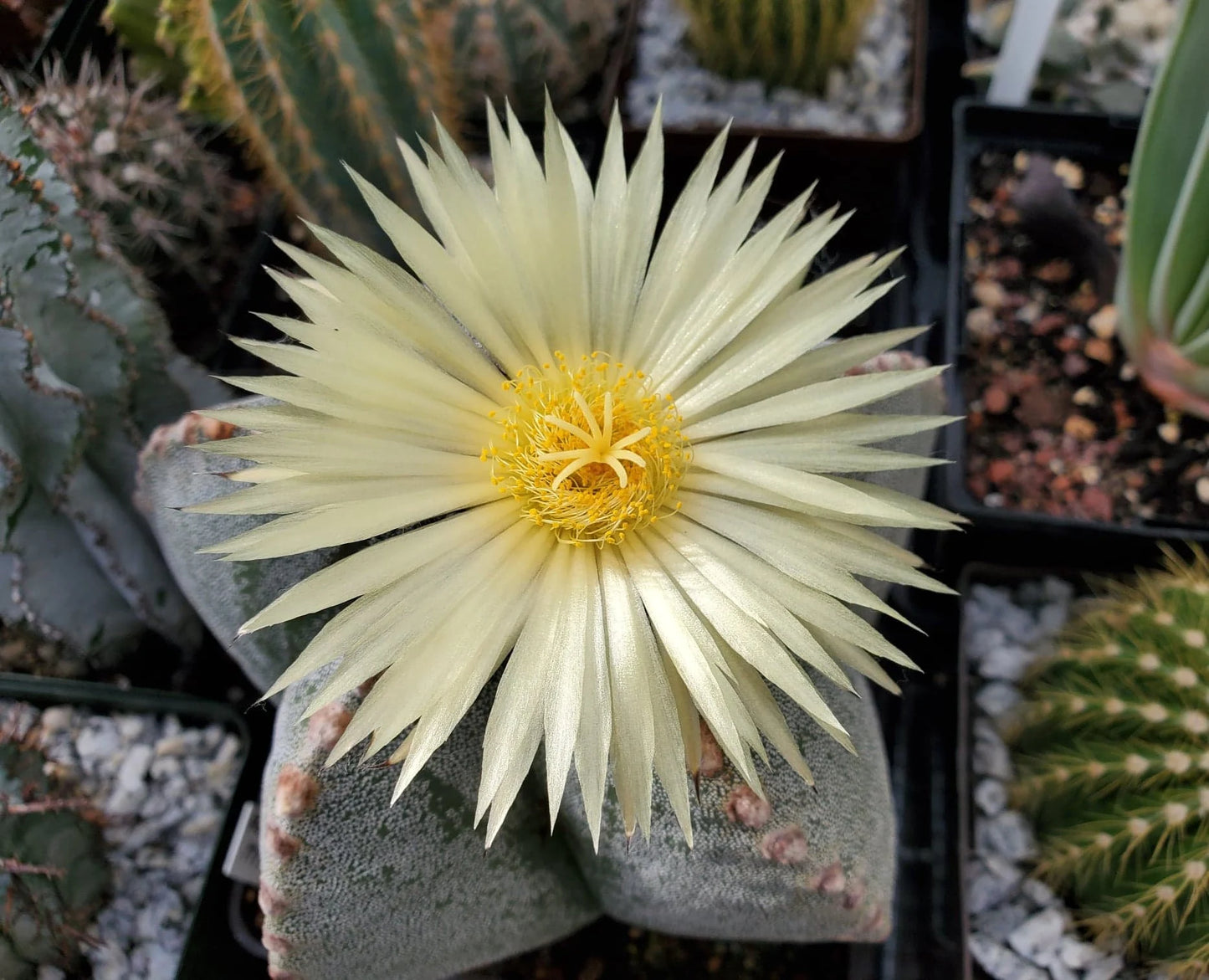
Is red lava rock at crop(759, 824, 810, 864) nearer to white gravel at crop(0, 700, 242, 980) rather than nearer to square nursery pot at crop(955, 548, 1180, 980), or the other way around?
square nursery pot at crop(955, 548, 1180, 980)

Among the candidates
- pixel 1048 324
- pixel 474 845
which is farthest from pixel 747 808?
pixel 1048 324

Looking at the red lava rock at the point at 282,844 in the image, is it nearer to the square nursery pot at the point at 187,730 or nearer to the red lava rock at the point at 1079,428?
the square nursery pot at the point at 187,730

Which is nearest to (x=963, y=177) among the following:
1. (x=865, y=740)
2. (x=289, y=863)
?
(x=865, y=740)

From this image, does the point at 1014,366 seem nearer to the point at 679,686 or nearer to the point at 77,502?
the point at 679,686

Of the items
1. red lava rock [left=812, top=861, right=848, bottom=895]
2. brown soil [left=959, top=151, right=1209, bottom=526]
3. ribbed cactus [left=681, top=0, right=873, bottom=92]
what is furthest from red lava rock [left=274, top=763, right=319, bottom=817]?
ribbed cactus [left=681, top=0, right=873, bottom=92]

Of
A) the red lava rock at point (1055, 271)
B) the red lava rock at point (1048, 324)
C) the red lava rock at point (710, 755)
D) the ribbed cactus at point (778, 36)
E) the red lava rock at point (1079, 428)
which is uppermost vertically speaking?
the ribbed cactus at point (778, 36)

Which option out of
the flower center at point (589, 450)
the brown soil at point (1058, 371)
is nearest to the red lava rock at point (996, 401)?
the brown soil at point (1058, 371)
